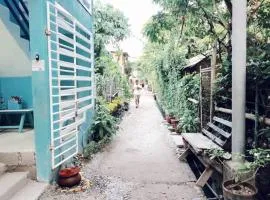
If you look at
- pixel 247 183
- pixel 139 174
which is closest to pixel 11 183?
pixel 139 174

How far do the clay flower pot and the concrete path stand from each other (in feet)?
1.02

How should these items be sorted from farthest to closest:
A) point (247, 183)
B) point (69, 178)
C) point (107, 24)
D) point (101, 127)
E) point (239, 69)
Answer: point (107, 24)
point (101, 127)
point (69, 178)
point (239, 69)
point (247, 183)

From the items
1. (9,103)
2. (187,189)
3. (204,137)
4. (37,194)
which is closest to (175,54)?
(204,137)

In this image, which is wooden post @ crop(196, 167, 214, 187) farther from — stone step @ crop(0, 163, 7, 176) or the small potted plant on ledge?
the small potted plant on ledge

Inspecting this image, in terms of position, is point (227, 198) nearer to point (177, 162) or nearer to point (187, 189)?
point (187, 189)

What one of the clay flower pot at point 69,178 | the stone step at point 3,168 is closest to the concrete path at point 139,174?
the clay flower pot at point 69,178

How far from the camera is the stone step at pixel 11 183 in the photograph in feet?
14.1

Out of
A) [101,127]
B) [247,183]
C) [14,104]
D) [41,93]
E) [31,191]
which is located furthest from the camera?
[101,127]

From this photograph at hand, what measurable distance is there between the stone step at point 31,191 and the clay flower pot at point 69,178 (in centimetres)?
28

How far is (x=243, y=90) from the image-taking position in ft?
13.9

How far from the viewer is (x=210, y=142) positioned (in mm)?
5848

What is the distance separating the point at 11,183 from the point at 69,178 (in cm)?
97

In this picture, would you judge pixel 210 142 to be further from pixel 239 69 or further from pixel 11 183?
pixel 11 183

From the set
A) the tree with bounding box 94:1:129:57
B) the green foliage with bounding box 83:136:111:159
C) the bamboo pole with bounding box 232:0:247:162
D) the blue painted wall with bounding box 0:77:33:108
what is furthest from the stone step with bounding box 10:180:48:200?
the tree with bounding box 94:1:129:57
